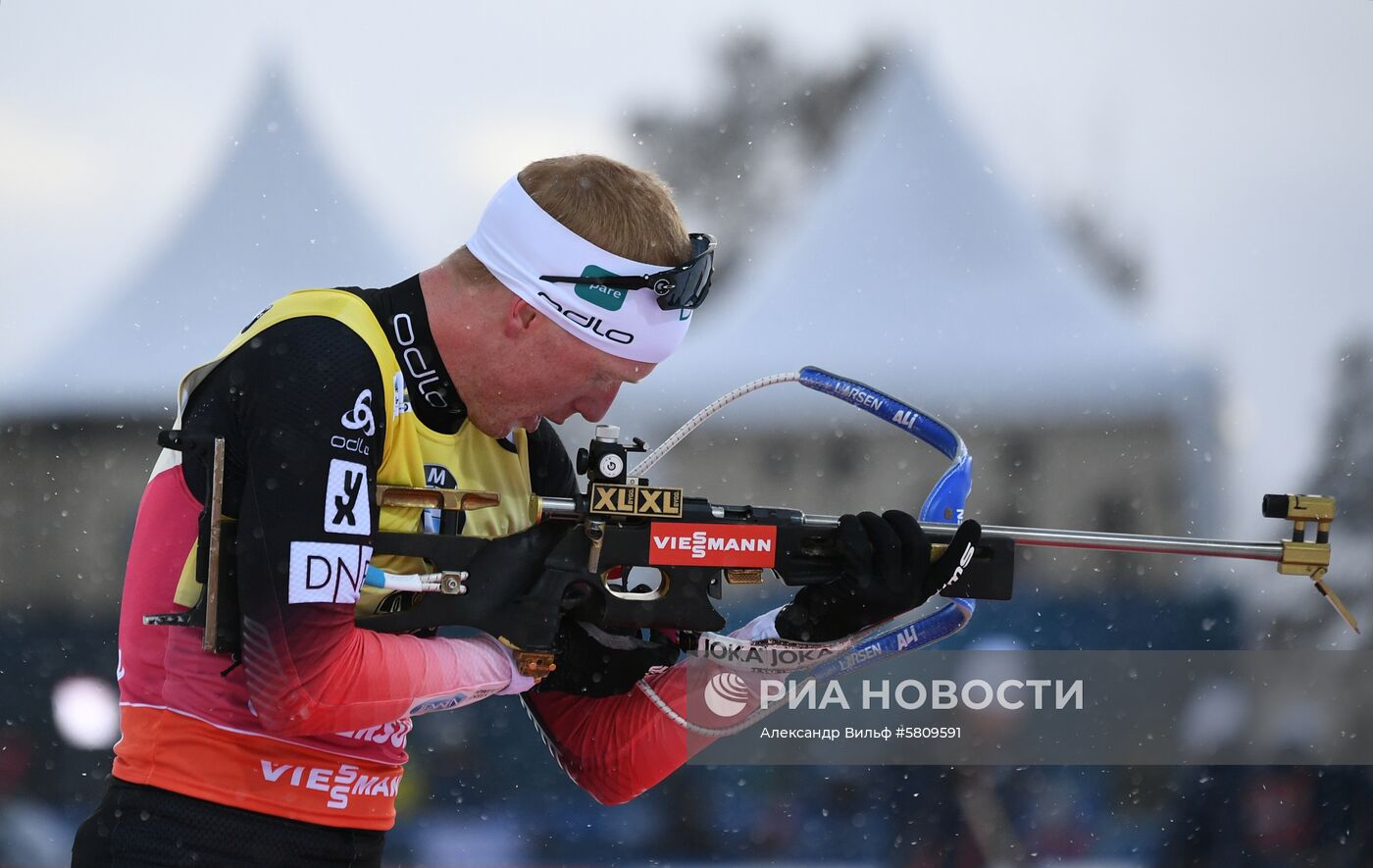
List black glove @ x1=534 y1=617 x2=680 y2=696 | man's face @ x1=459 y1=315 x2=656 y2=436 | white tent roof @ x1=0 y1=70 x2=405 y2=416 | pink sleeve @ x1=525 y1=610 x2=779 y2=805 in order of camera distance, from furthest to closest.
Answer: white tent roof @ x1=0 y1=70 x2=405 y2=416
pink sleeve @ x1=525 y1=610 x2=779 y2=805
black glove @ x1=534 y1=617 x2=680 y2=696
man's face @ x1=459 y1=315 x2=656 y2=436

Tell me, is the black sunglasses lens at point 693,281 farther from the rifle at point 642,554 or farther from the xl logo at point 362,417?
the xl logo at point 362,417

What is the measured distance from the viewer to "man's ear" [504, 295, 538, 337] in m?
1.51

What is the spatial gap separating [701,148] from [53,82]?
57.5 inches

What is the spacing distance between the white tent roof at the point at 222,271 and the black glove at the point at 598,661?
1.42 meters

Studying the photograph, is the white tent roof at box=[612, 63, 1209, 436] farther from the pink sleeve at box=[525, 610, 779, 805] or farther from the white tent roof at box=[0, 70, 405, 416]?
the pink sleeve at box=[525, 610, 779, 805]

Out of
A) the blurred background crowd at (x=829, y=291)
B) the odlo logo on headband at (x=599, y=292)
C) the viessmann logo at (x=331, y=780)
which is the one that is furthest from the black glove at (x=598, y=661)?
the blurred background crowd at (x=829, y=291)

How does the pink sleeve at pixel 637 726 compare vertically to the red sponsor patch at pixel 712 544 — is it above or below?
below

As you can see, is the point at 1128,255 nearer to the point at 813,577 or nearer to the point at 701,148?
the point at 701,148

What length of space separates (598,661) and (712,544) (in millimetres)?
264

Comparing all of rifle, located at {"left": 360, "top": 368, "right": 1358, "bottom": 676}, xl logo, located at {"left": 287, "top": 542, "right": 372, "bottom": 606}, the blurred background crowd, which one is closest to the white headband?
rifle, located at {"left": 360, "top": 368, "right": 1358, "bottom": 676}

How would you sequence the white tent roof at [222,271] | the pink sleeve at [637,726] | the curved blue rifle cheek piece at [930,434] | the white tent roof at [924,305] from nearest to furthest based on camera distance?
1. the pink sleeve at [637,726]
2. the curved blue rifle cheek piece at [930,434]
3. the white tent roof at [222,271]
4. the white tent roof at [924,305]

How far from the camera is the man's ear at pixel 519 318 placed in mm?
1513

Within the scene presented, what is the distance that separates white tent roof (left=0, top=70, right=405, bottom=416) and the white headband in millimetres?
1442

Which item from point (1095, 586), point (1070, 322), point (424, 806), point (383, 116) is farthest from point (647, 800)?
point (383, 116)
